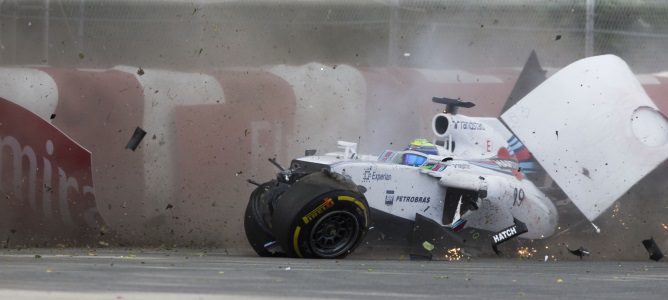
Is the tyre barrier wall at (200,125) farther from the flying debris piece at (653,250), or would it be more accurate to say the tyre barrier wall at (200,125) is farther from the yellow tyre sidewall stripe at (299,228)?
the yellow tyre sidewall stripe at (299,228)

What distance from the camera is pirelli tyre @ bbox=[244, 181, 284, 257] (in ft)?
32.8

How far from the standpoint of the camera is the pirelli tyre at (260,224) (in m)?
10.0

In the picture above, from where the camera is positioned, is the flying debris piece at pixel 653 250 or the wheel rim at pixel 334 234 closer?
the wheel rim at pixel 334 234

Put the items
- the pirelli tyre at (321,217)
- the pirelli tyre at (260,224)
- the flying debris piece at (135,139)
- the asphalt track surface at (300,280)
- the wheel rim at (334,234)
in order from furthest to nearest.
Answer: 1. the flying debris piece at (135,139)
2. the pirelli tyre at (260,224)
3. the wheel rim at (334,234)
4. the pirelli tyre at (321,217)
5. the asphalt track surface at (300,280)

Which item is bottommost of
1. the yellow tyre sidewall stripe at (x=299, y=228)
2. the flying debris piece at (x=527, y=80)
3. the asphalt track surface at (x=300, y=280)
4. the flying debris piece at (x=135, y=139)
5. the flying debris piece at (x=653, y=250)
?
the flying debris piece at (x=653, y=250)

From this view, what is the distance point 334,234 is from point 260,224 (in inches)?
34.0

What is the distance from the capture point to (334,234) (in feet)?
31.2

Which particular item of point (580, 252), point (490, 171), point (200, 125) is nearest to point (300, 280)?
point (490, 171)

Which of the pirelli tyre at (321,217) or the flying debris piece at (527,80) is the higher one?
the flying debris piece at (527,80)

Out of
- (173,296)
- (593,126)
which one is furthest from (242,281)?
(593,126)

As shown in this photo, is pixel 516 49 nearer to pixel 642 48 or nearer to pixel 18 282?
pixel 642 48

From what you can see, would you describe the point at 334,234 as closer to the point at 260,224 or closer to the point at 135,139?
the point at 260,224

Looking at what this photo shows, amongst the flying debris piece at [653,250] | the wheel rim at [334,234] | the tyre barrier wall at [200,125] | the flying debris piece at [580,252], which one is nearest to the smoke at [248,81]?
the tyre barrier wall at [200,125]

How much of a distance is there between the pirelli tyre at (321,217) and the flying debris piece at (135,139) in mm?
3532
